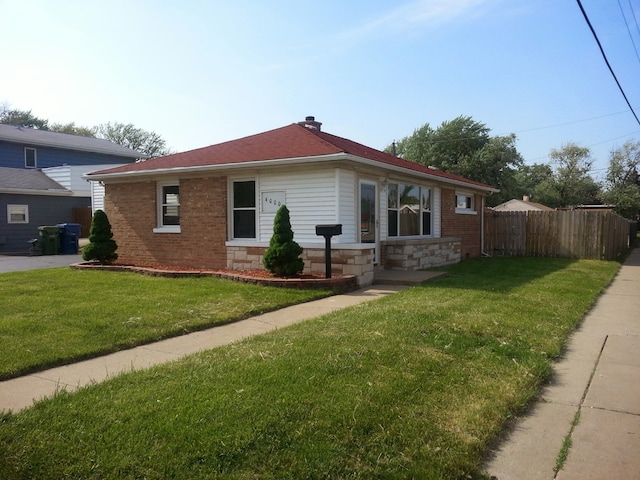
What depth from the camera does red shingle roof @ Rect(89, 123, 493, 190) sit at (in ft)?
38.1

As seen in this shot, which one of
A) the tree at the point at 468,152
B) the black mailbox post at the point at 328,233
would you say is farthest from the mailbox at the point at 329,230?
the tree at the point at 468,152

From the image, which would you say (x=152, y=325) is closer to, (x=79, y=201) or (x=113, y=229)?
(x=113, y=229)

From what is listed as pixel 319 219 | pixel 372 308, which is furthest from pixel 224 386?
pixel 319 219

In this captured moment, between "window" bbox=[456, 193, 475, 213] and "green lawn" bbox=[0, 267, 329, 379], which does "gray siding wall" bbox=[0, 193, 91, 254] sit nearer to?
"green lawn" bbox=[0, 267, 329, 379]

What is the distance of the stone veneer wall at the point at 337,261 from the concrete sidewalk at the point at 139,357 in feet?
6.92

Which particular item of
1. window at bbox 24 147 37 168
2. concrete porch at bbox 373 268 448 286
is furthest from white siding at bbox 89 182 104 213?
window at bbox 24 147 37 168

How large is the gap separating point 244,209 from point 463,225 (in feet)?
31.1

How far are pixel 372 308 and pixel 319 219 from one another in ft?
13.9

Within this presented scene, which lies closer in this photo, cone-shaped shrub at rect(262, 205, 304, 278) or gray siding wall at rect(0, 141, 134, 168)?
cone-shaped shrub at rect(262, 205, 304, 278)

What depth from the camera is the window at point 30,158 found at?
29672mm

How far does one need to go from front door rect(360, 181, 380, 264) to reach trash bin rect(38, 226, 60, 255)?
543 inches

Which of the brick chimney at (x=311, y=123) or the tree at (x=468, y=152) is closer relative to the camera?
the brick chimney at (x=311, y=123)

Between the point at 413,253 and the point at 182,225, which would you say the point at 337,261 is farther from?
the point at 182,225

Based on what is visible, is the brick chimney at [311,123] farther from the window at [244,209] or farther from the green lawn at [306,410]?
the green lawn at [306,410]
